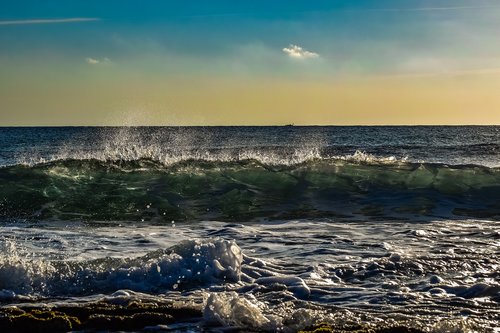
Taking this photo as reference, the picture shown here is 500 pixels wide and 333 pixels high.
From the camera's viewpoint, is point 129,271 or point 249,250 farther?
point 249,250

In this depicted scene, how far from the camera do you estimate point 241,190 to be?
17.8 metres

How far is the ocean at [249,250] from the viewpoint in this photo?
5883 millimetres

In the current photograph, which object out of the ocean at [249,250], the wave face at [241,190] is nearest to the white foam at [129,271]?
the ocean at [249,250]

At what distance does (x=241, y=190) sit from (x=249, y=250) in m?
8.37

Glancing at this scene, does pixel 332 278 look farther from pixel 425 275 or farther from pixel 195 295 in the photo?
pixel 195 295

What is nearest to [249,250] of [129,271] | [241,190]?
[129,271]

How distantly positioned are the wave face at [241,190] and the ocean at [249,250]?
0.06 metres

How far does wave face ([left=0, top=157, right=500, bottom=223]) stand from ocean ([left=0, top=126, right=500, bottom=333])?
0.06 metres

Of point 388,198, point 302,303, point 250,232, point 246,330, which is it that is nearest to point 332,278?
point 302,303

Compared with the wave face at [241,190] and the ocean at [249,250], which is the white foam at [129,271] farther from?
the wave face at [241,190]

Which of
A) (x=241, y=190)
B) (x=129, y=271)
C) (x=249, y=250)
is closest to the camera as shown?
(x=129, y=271)

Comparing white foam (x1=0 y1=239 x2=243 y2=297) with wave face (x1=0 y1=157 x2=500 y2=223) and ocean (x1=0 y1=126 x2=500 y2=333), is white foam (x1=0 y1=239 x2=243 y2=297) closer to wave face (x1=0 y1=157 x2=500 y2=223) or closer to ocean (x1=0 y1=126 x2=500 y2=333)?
ocean (x1=0 y1=126 x2=500 y2=333)

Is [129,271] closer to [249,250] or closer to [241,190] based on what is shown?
[249,250]

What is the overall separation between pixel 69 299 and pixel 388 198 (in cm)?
1169
